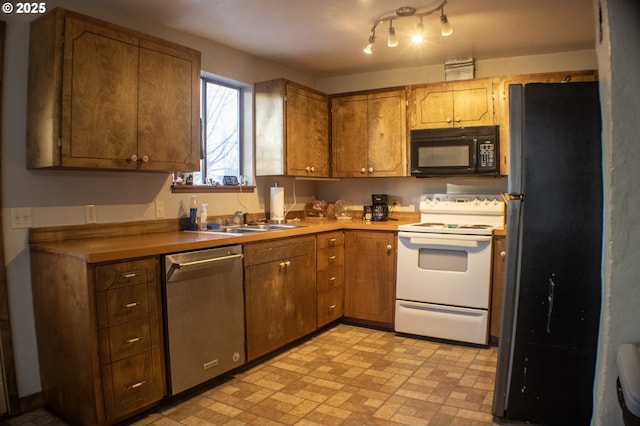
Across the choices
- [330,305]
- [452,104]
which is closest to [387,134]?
[452,104]

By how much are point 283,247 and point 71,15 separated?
6.13ft

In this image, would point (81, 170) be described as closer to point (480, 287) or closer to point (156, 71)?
point (156, 71)

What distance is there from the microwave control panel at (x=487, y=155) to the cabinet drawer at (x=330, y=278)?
1.50 m

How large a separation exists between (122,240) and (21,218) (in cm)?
52

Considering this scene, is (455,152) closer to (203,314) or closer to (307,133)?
(307,133)

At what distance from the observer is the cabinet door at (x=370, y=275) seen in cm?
368

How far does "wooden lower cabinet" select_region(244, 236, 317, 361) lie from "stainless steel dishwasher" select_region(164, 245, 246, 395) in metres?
0.11

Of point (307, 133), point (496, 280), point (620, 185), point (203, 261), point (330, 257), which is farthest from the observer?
point (307, 133)

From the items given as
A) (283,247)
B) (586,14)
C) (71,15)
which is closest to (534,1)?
(586,14)

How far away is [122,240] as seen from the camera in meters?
2.53

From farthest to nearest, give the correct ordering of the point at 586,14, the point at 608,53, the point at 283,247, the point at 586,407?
the point at 283,247, the point at 586,14, the point at 586,407, the point at 608,53

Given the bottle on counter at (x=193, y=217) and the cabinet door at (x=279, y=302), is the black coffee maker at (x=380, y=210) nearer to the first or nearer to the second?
the cabinet door at (x=279, y=302)

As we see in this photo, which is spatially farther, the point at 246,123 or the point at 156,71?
the point at 246,123

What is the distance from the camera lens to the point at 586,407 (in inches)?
81.6
